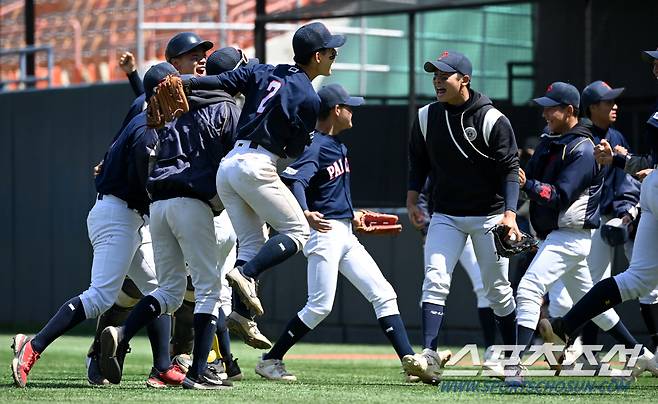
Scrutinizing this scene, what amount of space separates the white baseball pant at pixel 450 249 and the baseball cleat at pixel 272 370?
3.77 ft

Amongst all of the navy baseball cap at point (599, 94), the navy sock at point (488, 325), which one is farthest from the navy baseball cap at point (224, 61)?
the navy sock at point (488, 325)

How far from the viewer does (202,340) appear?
7211mm

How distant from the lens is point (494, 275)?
817 centimetres

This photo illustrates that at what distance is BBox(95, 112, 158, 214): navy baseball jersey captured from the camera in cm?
761

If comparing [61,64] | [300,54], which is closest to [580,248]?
[300,54]

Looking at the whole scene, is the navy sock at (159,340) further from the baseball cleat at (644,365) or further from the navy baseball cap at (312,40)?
the baseball cleat at (644,365)

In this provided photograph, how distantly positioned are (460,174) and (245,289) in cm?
171

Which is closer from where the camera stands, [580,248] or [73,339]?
[580,248]

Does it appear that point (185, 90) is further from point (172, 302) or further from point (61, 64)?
point (61, 64)

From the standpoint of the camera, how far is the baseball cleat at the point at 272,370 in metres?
8.54

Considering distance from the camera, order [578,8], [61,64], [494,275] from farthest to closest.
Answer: [61,64], [578,8], [494,275]

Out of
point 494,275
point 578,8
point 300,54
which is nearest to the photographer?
point 300,54

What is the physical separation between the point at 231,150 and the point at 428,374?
5.91 feet

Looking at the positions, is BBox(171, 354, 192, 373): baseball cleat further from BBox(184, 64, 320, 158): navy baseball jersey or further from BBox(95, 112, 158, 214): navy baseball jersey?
BBox(184, 64, 320, 158): navy baseball jersey
